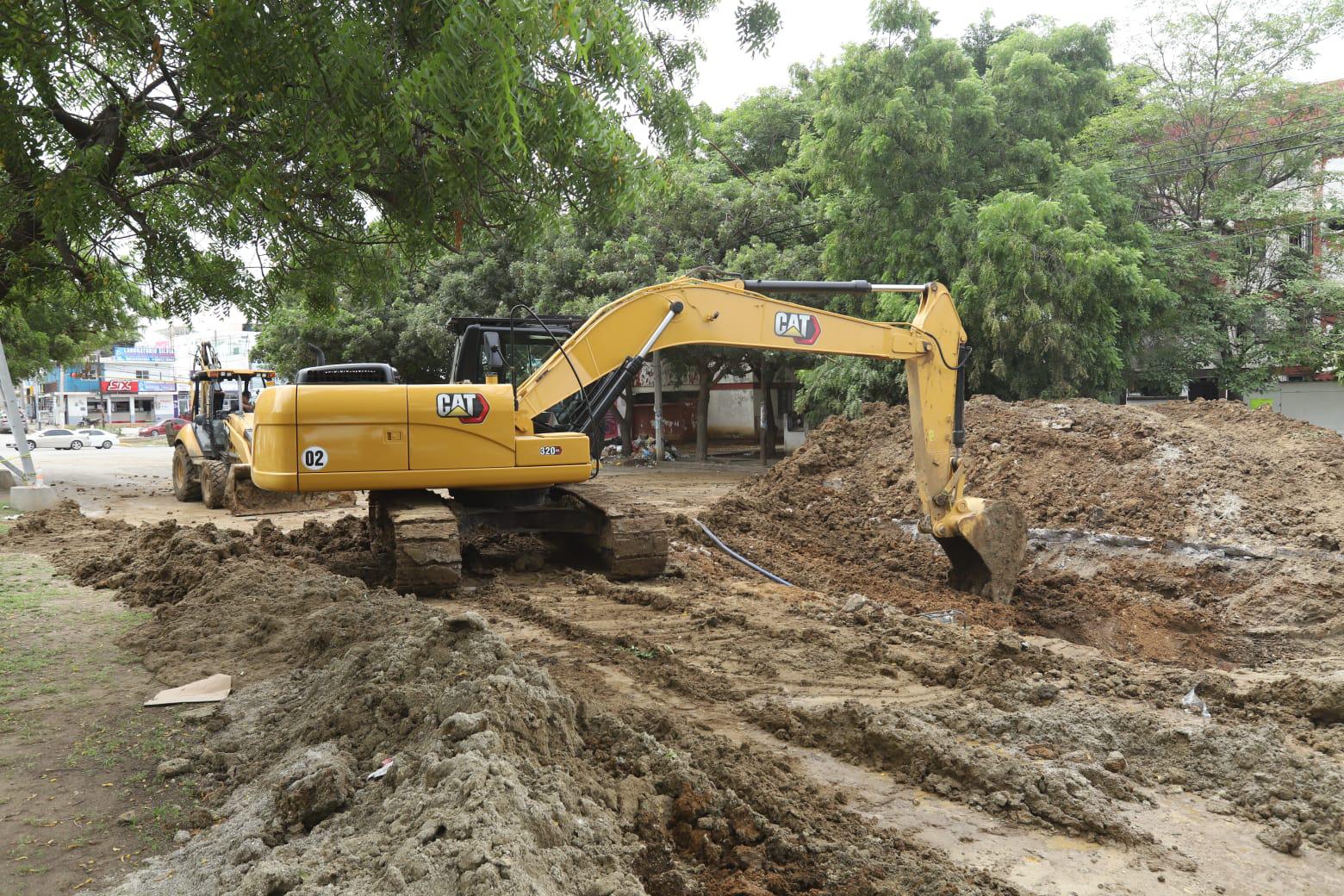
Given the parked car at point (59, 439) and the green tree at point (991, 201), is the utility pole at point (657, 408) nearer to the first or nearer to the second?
the green tree at point (991, 201)

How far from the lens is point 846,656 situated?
252 inches

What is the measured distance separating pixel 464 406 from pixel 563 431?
1.14 m

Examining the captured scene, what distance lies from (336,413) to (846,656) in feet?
15.3

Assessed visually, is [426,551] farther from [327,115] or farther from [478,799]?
[478,799]

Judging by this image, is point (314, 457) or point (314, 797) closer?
point (314, 797)

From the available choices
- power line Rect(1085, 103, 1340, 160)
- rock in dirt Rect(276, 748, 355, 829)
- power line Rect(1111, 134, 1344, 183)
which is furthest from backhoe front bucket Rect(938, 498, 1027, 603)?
power line Rect(1085, 103, 1340, 160)

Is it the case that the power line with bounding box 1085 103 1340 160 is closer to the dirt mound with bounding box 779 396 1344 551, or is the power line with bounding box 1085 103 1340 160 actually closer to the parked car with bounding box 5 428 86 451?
the dirt mound with bounding box 779 396 1344 551

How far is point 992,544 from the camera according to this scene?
340 inches

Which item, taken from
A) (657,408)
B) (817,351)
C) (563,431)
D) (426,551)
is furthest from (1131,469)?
(657,408)

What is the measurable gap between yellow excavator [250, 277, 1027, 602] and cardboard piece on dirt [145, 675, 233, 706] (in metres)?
2.48

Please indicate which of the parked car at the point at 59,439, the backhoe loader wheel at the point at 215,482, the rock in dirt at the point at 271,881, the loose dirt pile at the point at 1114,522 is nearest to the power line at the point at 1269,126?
the loose dirt pile at the point at 1114,522

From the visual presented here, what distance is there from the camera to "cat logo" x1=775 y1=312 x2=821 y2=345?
8.66 meters

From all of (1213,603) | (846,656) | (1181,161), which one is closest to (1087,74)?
(1181,161)

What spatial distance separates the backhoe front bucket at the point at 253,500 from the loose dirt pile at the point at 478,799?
9.50 m
